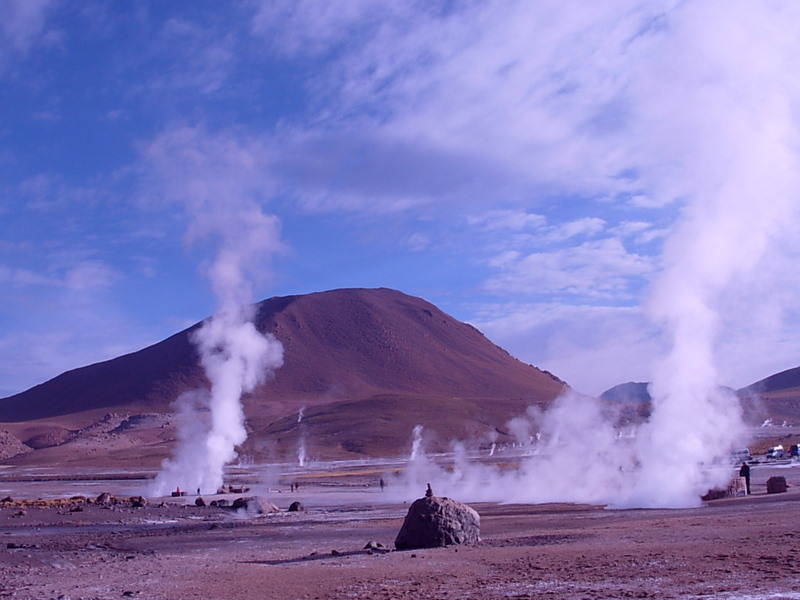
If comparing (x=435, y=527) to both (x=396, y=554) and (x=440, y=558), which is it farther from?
(x=440, y=558)

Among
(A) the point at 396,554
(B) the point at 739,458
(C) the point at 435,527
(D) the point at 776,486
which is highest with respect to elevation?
(B) the point at 739,458

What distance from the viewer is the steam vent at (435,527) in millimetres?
23375

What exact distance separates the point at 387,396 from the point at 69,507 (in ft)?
411

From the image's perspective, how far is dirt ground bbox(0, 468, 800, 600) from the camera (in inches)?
609

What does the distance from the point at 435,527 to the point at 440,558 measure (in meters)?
2.55

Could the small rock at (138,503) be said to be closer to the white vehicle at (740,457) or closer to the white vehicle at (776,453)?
the white vehicle at (740,457)

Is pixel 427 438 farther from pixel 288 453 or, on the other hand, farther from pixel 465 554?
pixel 465 554

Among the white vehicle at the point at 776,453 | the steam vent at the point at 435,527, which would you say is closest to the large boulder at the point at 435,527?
the steam vent at the point at 435,527

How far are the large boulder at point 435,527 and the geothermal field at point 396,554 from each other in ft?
1.71

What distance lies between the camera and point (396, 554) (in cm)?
2244

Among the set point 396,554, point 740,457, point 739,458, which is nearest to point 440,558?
point 396,554

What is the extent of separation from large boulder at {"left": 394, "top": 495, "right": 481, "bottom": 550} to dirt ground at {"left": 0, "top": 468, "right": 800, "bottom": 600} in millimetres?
654

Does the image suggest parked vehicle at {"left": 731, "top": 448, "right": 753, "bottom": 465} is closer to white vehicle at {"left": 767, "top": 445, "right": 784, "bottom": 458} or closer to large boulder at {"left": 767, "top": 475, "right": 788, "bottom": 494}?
white vehicle at {"left": 767, "top": 445, "right": 784, "bottom": 458}

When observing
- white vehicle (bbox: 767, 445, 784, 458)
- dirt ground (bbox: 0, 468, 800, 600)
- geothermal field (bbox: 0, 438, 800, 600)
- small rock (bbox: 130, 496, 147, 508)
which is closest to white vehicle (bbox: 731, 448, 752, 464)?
white vehicle (bbox: 767, 445, 784, 458)
